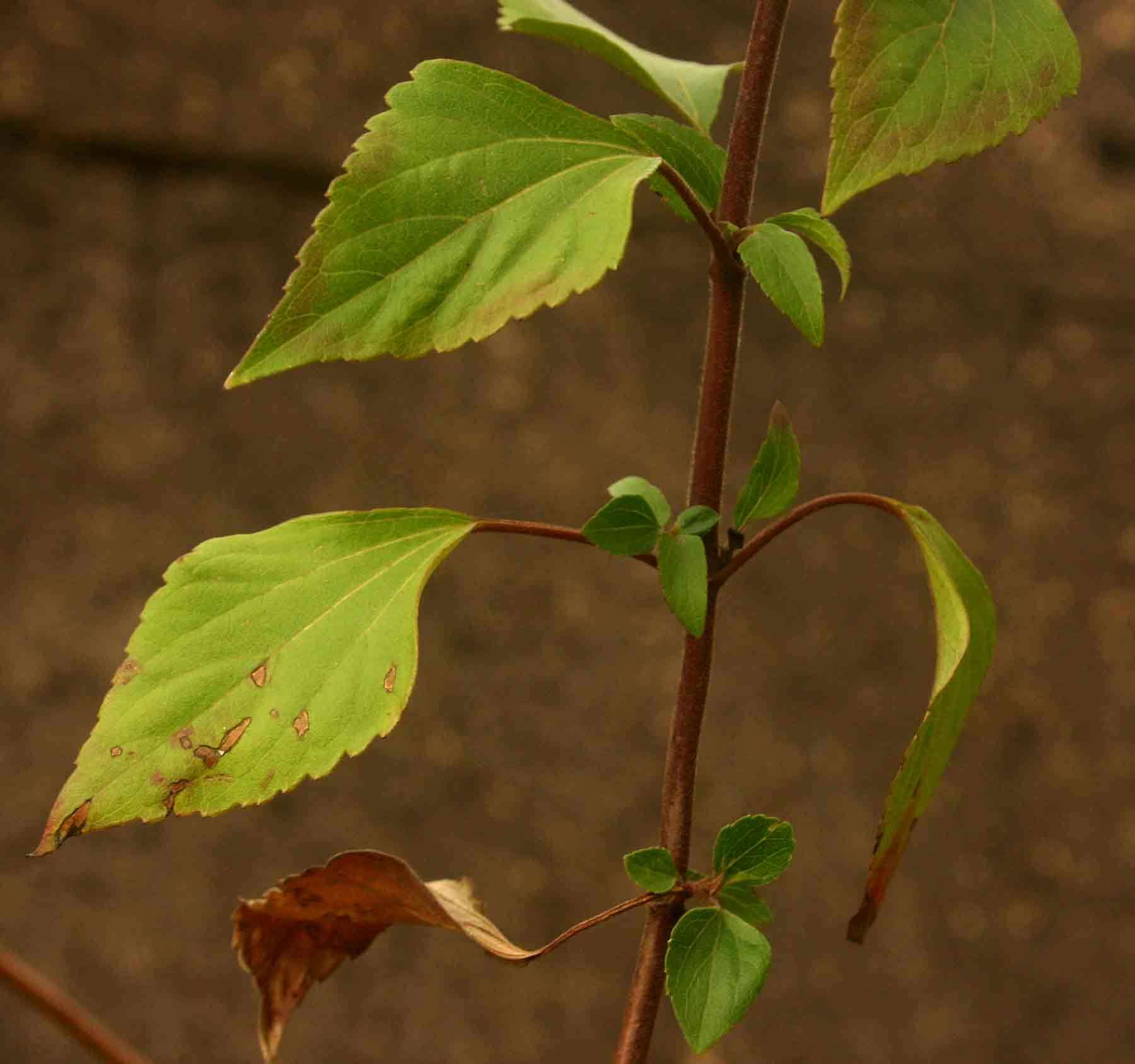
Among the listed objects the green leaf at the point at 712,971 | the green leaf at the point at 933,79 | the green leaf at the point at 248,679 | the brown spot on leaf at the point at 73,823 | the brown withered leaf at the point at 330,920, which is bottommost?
the brown withered leaf at the point at 330,920

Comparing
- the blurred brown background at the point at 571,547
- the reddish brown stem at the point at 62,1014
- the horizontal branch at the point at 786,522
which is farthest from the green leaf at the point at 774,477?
the blurred brown background at the point at 571,547

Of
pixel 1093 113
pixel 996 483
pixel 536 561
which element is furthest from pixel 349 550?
pixel 1093 113

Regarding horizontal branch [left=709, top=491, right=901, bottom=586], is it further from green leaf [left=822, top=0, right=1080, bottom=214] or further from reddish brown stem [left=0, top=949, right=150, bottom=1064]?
reddish brown stem [left=0, top=949, right=150, bottom=1064]

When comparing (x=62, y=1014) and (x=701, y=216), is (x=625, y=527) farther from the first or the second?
(x=62, y=1014)

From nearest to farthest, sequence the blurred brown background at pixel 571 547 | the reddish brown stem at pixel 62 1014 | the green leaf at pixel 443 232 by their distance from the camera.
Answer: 1. the green leaf at pixel 443 232
2. the reddish brown stem at pixel 62 1014
3. the blurred brown background at pixel 571 547

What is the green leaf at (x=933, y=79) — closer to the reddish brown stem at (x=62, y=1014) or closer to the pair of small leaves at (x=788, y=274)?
the pair of small leaves at (x=788, y=274)

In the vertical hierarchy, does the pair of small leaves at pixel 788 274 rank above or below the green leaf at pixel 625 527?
above

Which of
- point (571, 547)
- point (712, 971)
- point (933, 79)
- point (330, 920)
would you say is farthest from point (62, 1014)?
point (571, 547)

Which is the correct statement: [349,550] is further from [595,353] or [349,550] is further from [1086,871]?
[1086,871]
